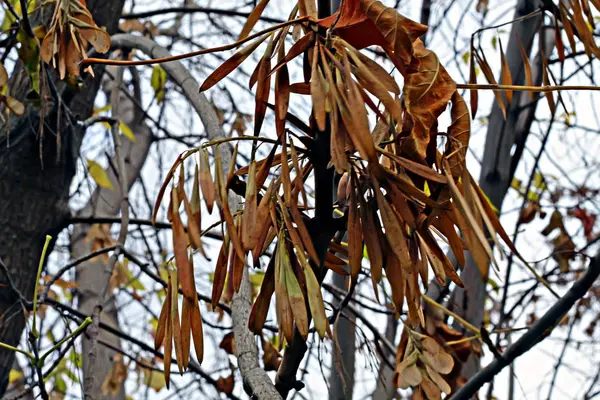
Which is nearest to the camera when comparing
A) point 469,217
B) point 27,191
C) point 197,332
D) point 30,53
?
point 469,217

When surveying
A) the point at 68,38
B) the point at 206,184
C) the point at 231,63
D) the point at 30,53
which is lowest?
the point at 206,184

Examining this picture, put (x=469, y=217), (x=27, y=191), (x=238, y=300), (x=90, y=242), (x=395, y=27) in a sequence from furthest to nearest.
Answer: (x=90, y=242), (x=27, y=191), (x=238, y=300), (x=395, y=27), (x=469, y=217)

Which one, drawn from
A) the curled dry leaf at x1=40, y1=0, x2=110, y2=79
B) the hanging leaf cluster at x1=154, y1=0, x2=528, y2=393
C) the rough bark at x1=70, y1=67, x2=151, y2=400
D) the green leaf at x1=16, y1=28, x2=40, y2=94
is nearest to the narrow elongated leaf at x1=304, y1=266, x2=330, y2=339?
the hanging leaf cluster at x1=154, y1=0, x2=528, y2=393

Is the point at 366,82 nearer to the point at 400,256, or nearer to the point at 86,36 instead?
the point at 400,256

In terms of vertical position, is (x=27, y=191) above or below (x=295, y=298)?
above

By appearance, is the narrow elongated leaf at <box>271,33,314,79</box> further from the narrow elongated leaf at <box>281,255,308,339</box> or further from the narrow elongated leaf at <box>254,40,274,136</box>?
the narrow elongated leaf at <box>281,255,308,339</box>

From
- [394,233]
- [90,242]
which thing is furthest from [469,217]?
[90,242]

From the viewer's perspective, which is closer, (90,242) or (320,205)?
(320,205)

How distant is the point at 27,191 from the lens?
6.26 ft

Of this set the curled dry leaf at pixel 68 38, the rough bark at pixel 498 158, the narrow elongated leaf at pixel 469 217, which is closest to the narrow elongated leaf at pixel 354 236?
the narrow elongated leaf at pixel 469 217

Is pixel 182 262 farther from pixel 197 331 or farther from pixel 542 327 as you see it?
pixel 542 327

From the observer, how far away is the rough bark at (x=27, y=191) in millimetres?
1849

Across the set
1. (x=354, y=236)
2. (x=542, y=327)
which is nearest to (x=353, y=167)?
(x=354, y=236)

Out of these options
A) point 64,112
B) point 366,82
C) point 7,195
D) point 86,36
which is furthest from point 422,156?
point 7,195
